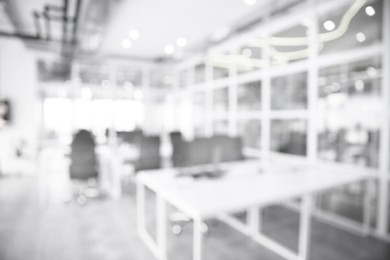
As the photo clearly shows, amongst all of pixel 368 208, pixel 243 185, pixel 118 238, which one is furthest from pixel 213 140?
pixel 368 208

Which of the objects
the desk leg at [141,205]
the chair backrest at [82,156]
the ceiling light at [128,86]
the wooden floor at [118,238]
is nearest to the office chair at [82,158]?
the chair backrest at [82,156]

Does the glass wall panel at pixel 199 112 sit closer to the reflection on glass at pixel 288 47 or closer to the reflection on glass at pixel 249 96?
the reflection on glass at pixel 249 96

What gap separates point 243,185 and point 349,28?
118 inches

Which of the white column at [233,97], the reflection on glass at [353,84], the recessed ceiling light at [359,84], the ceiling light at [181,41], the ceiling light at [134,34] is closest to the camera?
the ceiling light at [134,34]

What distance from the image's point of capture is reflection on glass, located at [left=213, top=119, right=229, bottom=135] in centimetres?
563

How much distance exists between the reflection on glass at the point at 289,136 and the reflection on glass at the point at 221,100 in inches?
54.1

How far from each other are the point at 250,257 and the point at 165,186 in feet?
4.22

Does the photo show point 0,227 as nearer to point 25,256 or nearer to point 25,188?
point 25,256

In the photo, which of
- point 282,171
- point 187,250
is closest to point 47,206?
point 187,250

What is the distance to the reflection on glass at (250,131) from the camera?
4887 mm

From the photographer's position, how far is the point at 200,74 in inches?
264

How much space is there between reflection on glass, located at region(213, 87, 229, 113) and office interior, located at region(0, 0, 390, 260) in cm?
4

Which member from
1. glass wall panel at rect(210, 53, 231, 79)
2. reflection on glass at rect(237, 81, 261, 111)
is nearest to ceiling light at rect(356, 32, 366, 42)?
reflection on glass at rect(237, 81, 261, 111)

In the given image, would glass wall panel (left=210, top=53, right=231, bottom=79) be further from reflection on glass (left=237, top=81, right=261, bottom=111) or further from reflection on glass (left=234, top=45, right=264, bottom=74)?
reflection on glass (left=237, top=81, right=261, bottom=111)
